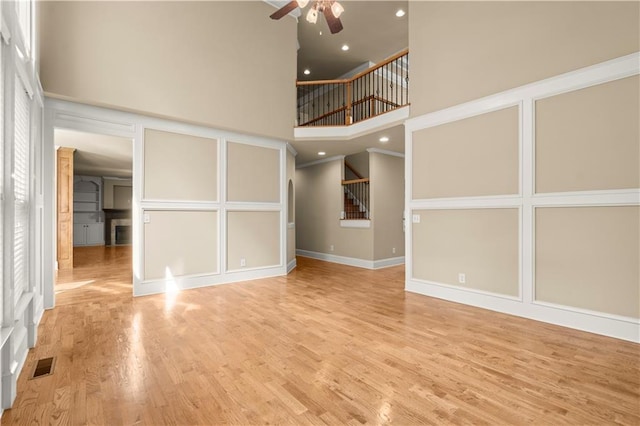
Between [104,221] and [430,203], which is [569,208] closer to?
[430,203]

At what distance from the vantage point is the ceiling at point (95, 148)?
16.2 ft

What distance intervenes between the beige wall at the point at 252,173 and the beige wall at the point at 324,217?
1939mm

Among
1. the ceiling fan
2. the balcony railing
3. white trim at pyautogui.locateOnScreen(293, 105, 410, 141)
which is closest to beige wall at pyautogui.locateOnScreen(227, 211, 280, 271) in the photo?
white trim at pyautogui.locateOnScreen(293, 105, 410, 141)

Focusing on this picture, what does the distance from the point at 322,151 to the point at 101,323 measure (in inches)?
203

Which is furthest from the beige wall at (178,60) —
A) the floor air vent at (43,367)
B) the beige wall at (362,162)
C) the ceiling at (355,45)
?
the beige wall at (362,162)

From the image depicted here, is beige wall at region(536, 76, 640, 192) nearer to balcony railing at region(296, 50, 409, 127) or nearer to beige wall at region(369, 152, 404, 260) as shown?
beige wall at region(369, 152, 404, 260)

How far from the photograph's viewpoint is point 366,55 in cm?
777

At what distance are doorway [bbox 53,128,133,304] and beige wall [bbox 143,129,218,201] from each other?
62 cm

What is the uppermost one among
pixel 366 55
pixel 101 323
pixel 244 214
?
pixel 366 55

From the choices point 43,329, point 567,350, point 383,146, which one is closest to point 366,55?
point 383,146

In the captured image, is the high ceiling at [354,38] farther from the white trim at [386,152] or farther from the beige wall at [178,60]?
the white trim at [386,152]

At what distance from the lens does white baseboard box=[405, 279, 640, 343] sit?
9.42ft

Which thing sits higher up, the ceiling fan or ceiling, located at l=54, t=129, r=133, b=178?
the ceiling fan

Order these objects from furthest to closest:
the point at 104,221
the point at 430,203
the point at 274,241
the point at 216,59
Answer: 1. the point at 104,221
2. the point at 274,241
3. the point at 216,59
4. the point at 430,203
